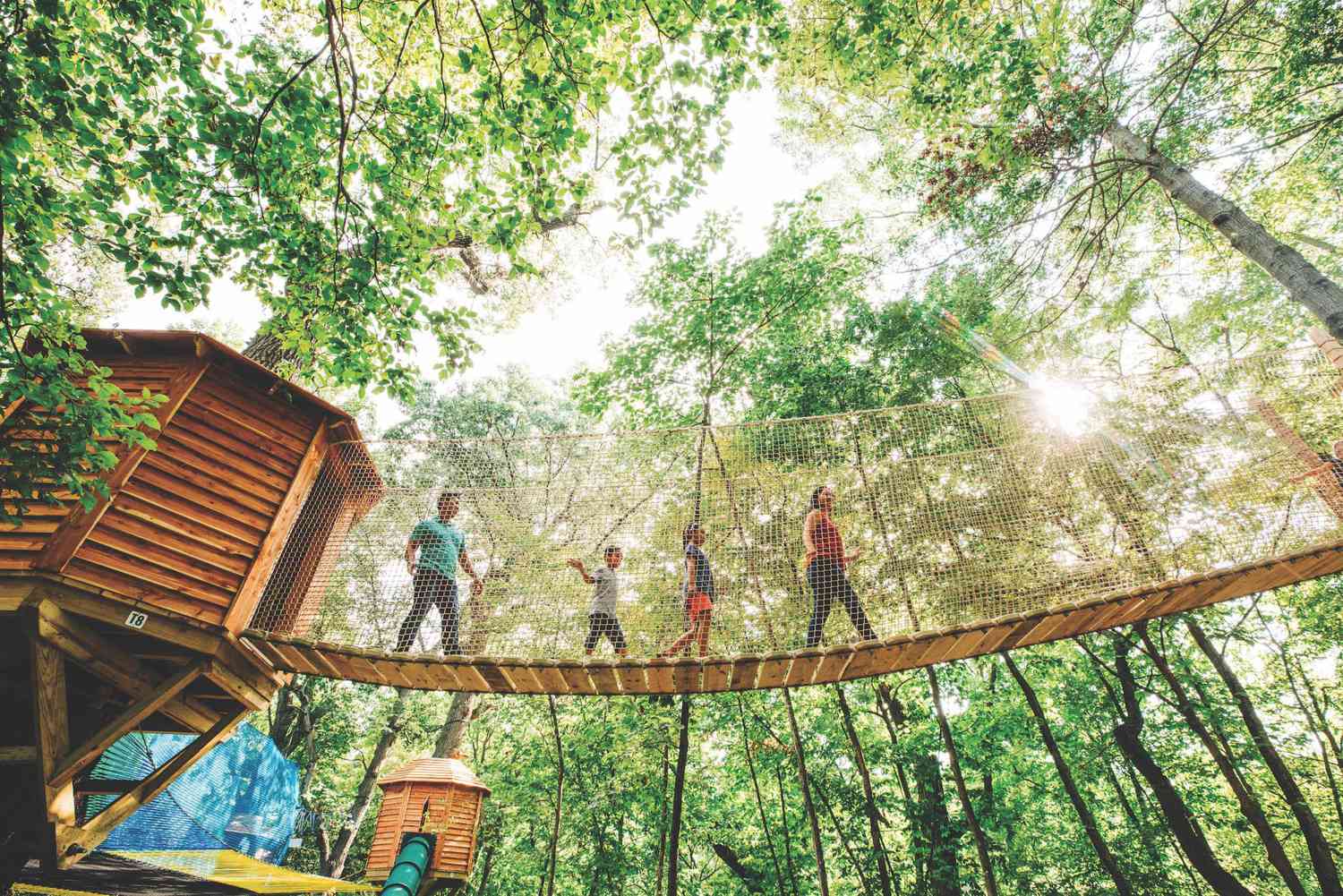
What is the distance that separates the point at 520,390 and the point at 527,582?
22.5 feet

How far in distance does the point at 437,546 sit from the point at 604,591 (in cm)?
131

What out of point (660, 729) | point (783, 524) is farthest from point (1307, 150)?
point (660, 729)

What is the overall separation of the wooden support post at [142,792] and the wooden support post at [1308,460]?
24.4ft

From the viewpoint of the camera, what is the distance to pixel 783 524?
4.99m

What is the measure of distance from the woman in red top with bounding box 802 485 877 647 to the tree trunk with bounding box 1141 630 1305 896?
4164 mm

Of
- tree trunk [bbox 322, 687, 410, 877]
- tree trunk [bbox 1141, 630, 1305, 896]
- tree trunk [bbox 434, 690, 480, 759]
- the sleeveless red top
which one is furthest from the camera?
tree trunk [bbox 322, 687, 410, 877]

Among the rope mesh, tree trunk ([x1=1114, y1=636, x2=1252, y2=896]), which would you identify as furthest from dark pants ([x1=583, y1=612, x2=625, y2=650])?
tree trunk ([x1=1114, y1=636, x2=1252, y2=896])

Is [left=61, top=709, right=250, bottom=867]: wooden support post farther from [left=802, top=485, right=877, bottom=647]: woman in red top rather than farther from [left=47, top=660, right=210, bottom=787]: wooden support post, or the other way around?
[left=802, top=485, right=877, bottom=647]: woman in red top

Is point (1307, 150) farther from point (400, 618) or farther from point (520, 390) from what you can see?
point (520, 390)

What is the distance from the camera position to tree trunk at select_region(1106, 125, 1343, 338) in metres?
3.89

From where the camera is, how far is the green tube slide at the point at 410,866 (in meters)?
4.22

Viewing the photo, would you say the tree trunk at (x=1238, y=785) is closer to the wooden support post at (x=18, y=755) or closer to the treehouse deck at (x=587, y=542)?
the treehouse deck at (x=587, y=542)

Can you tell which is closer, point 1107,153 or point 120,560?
point 120,560

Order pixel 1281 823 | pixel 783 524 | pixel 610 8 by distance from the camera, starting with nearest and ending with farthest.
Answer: pixel 610 8 < pixel 783 524 < pixel 1281 823
